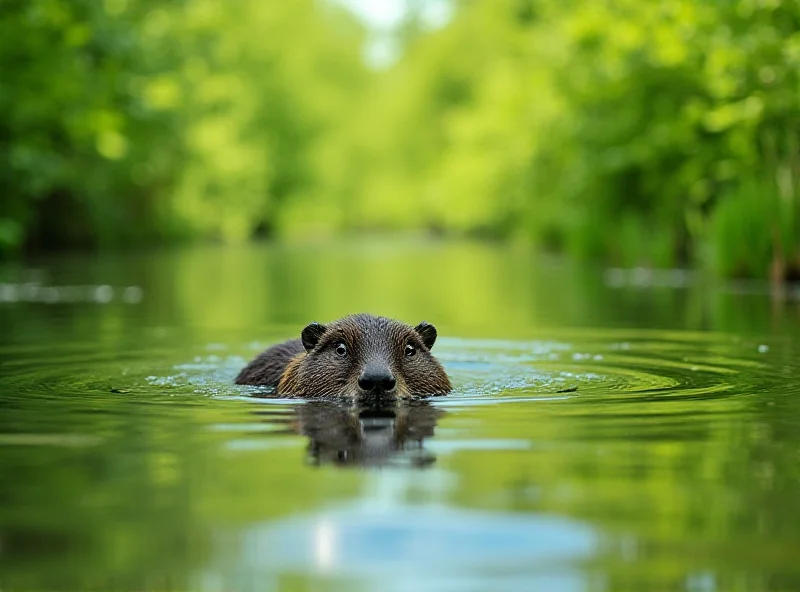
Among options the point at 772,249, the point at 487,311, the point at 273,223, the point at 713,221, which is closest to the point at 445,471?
the point at 487,311

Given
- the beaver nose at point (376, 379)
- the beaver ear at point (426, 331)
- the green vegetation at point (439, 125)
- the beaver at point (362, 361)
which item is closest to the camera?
the beaver nose at point (376, 379)

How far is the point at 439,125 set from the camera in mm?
85562

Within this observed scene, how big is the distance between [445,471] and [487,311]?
43.4ft

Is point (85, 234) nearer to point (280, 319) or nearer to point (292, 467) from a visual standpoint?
point (280, 319)

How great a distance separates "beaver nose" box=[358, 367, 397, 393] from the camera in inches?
321

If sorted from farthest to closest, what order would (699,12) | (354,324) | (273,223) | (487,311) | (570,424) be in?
(273,223) → (699,12) → (487,311) → (354,324) → (570,424)

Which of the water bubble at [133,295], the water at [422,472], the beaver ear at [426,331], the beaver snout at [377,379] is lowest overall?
the water at [422,472]

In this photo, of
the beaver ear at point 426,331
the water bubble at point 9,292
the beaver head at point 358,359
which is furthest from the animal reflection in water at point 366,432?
the water bubble at point 9,292

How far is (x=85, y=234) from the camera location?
47.3 meters

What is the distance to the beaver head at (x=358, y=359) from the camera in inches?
340

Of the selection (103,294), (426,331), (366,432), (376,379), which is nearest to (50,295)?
(103,294)

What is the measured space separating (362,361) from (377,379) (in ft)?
1.70

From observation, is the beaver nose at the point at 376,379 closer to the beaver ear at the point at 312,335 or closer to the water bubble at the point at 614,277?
the beaver ear at the point at 312,335

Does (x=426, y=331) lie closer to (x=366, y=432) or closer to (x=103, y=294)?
(x=366, y=432)
